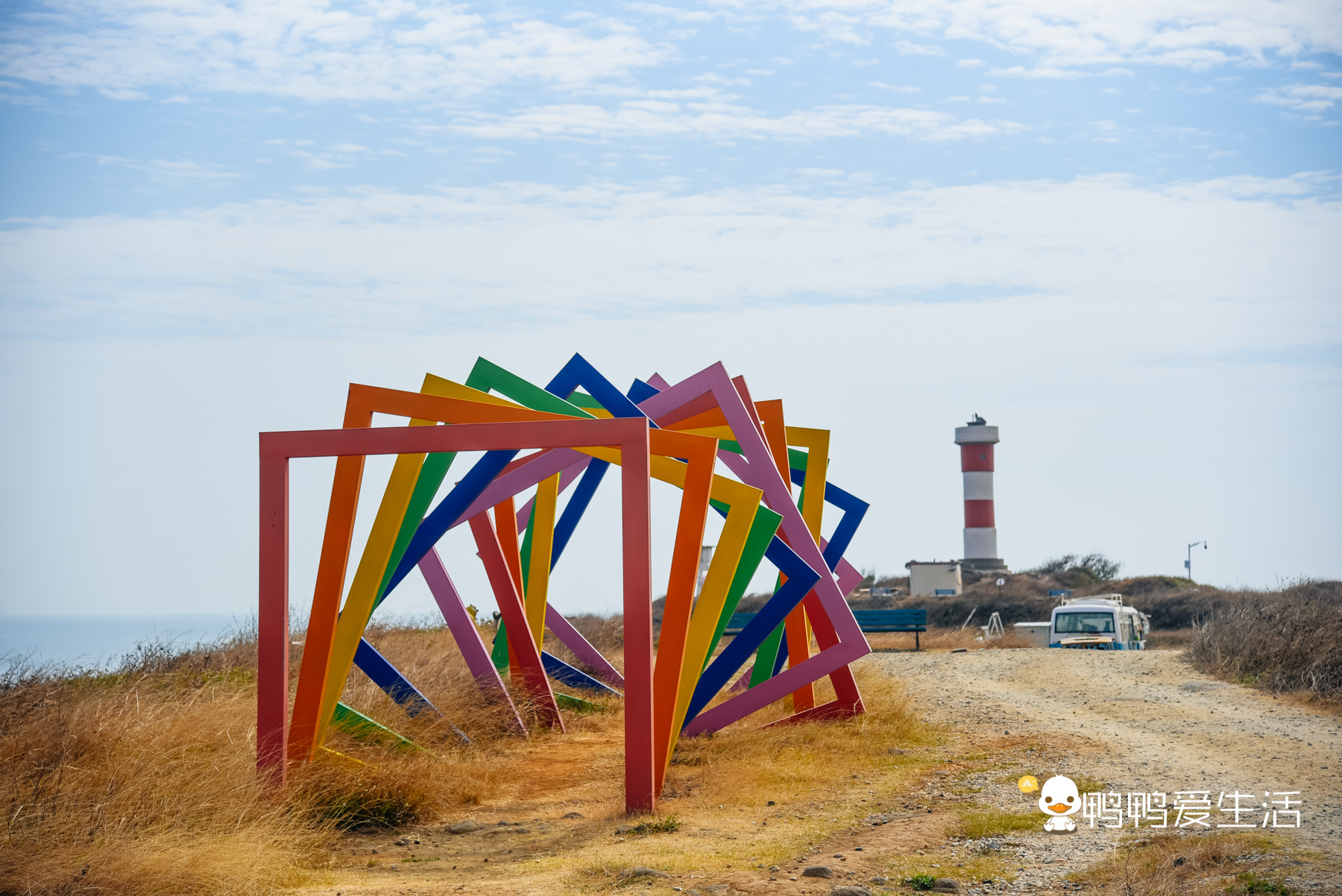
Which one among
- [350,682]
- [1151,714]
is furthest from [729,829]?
[1151,714]

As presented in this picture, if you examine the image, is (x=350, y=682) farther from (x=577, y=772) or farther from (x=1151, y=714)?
(x=1151, y=714)

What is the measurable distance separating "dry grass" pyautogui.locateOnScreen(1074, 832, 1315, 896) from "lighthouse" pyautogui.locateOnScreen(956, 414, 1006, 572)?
4437 cm

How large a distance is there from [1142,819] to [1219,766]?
2265 mm

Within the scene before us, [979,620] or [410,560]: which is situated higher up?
[410,560]

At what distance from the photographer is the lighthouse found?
49.7 meters

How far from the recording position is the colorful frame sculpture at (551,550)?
7914 millimetres

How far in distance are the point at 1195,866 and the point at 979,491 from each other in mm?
45611

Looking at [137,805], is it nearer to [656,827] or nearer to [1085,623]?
[656,827]

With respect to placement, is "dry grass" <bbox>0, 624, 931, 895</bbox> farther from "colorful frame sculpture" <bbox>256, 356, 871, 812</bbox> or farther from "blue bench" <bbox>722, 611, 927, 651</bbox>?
"blue bench" <bbox>722, 611, 927, 651</bbox>

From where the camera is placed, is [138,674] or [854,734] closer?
[854,734]

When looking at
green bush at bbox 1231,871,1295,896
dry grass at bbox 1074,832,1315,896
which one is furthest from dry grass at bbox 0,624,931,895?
green bush at bbox 1231,871,1295,896

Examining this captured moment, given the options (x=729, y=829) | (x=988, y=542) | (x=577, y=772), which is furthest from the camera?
(x=988, y=542)

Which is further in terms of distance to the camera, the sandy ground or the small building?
the small building

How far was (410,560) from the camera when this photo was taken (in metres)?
9.23
